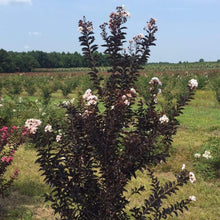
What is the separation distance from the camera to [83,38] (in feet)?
9.30

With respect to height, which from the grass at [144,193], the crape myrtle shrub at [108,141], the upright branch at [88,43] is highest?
the upright branch at [88,43]

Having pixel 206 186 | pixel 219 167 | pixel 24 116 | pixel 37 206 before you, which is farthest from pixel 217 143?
pixel 24 116

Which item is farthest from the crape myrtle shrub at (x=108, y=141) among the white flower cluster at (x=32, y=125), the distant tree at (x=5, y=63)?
the distant tree at (x=5, y=63)

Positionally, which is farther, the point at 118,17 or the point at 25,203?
the point at 25,203

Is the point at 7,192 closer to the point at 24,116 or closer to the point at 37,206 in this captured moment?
the point at 37,206

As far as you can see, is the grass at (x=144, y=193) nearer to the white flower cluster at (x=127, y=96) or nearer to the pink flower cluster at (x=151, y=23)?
the white flower cluster at (x=127, y=96)

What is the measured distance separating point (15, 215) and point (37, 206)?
15.7 inches

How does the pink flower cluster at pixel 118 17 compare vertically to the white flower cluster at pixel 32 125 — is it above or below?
above

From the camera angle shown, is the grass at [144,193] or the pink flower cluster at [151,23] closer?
the pink flower cluster at [151,23]

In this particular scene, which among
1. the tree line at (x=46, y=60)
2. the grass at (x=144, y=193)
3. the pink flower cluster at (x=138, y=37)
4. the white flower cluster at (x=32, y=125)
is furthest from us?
the tree line at (x=46, y=60)

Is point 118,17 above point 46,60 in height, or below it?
below

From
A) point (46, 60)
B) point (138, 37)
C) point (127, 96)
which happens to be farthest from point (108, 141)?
point (46, 60)

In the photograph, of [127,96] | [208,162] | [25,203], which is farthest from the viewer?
[208,162]

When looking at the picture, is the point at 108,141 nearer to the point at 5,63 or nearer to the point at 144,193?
the point at 144,193
